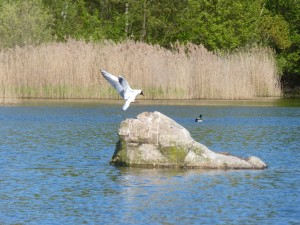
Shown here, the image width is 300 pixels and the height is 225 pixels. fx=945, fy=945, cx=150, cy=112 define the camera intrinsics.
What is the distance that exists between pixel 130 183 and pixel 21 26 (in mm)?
34368

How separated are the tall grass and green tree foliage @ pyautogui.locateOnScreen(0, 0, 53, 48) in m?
5.03

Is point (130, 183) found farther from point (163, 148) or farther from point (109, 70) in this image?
point (109, 70)

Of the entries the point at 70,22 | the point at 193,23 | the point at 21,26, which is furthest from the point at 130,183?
the point at 70,22

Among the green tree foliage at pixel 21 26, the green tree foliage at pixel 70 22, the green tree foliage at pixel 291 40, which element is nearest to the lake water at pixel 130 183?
the green tree foliage at pixel 21 26

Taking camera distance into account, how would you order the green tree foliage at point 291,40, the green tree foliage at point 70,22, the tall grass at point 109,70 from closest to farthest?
the tall grass at point 109,70
the green tree foliage at point 70,22
the green tree foliage at point 291,40

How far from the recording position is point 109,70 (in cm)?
4347

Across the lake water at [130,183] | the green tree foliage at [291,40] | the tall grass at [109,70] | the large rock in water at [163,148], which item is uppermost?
the green tree foliage at [291,40]

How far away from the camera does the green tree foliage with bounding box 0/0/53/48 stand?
5000cm

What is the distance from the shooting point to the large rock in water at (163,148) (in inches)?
765

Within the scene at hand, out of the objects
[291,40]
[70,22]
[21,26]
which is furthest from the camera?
[291,40]

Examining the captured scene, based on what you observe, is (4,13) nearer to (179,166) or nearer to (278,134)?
(278,134)

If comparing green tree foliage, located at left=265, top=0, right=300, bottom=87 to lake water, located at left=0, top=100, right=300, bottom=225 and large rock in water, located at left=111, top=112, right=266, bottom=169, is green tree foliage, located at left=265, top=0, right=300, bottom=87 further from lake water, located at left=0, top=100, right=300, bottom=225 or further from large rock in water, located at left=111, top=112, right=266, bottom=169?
large rock in water, located at left=111, top=112, right=266, bottom=169

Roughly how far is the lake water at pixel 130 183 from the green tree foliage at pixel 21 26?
781 inches

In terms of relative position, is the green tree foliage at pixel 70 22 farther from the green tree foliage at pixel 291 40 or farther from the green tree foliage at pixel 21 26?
the green tree foliage at pixel 291 40
